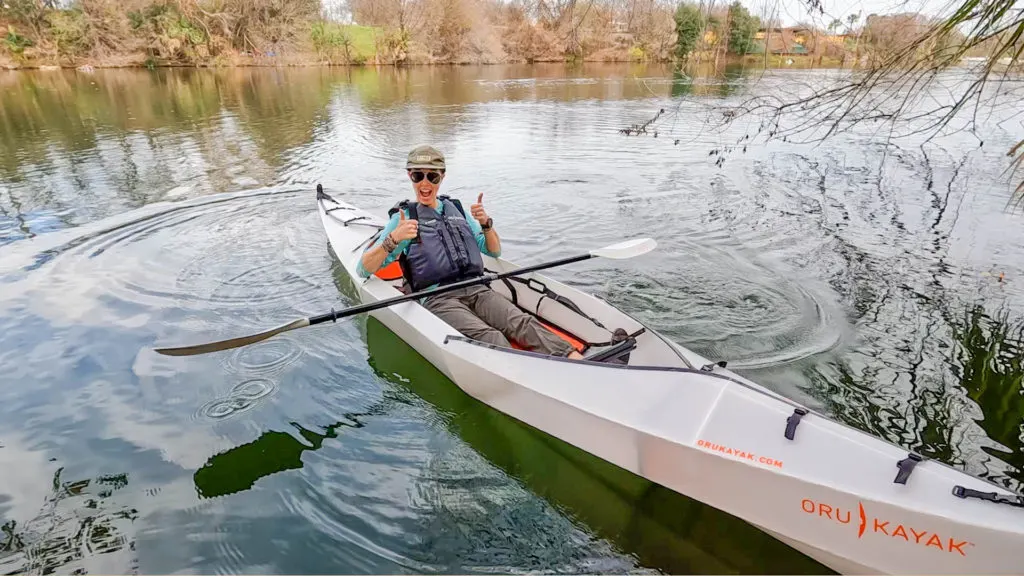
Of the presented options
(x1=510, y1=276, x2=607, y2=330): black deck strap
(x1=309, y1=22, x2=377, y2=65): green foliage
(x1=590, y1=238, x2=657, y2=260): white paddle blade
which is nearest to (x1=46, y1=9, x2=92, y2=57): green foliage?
(x1=309, y1=22, x2=377, y2=65): green foliage

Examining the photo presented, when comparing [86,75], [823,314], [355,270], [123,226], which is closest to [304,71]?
[86,75]

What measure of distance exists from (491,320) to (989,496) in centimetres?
275

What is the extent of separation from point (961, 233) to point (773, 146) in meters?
5.70

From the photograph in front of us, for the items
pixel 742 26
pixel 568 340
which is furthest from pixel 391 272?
pixel 742 26

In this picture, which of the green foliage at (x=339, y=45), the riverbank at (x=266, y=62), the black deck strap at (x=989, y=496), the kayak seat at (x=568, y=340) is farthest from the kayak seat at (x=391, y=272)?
the green foliage at (x=339, y=45)

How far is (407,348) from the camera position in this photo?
4.55m

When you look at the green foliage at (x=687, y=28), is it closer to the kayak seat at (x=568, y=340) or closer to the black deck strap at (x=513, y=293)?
the black deck strap at (x=513, y=293)

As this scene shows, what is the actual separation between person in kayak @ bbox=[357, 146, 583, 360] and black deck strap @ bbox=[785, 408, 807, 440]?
Answer: 5.68ft

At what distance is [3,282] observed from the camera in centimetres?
544

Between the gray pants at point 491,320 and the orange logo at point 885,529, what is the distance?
159cm

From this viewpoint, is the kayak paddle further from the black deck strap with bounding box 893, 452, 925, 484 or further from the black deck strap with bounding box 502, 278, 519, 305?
the black deck strap with bounding box 893, 452, 925, 484

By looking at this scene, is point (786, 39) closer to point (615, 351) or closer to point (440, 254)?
point (615, 351)

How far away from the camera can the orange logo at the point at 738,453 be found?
232 centimetres

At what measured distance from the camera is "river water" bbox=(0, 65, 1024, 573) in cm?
285
